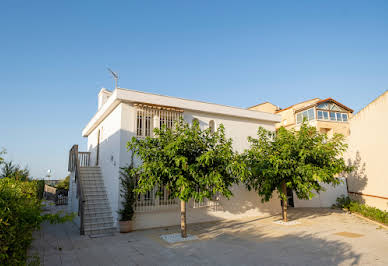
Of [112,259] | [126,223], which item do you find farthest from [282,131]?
[112,259]

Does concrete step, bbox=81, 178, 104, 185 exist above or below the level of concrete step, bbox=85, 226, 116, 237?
above

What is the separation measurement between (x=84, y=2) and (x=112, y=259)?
Result: 894 cm

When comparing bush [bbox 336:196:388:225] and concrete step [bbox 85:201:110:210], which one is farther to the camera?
bush [bbox 336:196:388:225]

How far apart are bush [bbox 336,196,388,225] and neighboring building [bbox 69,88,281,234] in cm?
366

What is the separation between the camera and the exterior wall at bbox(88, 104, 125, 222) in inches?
357

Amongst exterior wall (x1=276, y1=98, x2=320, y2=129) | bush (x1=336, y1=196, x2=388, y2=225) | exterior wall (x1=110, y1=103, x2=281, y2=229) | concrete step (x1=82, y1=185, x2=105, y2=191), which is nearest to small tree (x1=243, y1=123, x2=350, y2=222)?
exterior wall (x1=110, y1=103, x2=281, y2=229)

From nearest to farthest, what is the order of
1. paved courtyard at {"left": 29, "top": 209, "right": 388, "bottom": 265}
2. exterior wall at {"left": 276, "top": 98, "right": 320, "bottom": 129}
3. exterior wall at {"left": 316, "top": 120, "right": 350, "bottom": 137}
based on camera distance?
paved courtyard at {"left": 29, "top": 209, "right": 388, "bottom": 265} → exterior wall at {"left": 316, "top": 120, "right": 350, "bottom": 137} → exterior wall at {"left": 276, "top": 98, "right": 320, "bottom": 129}

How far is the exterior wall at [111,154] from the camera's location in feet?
29.7

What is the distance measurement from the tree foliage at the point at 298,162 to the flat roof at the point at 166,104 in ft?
9.06

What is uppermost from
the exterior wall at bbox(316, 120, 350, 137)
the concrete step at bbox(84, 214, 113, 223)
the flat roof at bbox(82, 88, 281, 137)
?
A: the exterior wall at bbox(316, 120, 350, 137)

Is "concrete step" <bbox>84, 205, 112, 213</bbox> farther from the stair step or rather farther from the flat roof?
the flat roof

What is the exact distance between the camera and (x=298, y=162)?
8922mm

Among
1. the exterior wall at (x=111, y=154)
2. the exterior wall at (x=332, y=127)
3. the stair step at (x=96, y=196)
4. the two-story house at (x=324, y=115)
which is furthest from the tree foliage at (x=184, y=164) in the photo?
the exterior wall at (x=332, y=127)

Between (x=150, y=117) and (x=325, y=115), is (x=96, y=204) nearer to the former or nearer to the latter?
(x=150, y=117)
